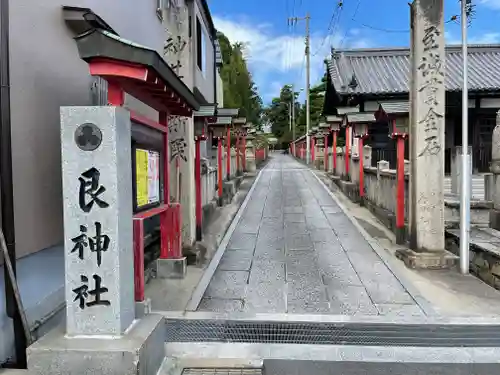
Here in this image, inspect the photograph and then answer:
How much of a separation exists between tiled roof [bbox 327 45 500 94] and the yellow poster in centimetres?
1732

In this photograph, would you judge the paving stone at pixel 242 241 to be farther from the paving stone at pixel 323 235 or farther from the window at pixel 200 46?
the window at pixel 200 46

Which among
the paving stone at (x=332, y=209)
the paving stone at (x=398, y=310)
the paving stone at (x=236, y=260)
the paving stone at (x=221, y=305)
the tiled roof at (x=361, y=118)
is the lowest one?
the paving stone at (x=398, y=310)

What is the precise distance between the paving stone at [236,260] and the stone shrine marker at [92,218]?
14.4 feet

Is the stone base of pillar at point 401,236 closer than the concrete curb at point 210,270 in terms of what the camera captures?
No

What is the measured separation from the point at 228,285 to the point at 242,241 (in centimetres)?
327

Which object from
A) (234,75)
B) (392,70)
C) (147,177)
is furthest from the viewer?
(234,75)

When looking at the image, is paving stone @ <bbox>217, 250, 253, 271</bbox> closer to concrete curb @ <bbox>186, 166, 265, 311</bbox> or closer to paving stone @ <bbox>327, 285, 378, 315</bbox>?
concrete curb @ <bbox>186, 166, 265, 311</bbox>

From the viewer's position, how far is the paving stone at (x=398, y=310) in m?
6.09

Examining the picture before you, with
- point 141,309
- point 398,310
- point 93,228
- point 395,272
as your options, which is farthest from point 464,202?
point 93,228

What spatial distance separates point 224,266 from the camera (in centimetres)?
862

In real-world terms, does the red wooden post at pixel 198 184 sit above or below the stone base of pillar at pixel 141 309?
above

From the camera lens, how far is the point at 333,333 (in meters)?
5.56

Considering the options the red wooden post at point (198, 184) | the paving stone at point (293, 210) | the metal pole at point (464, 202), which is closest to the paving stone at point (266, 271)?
the red wooden post at point (198, 184)

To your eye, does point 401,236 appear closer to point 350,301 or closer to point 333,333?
point 350,301
